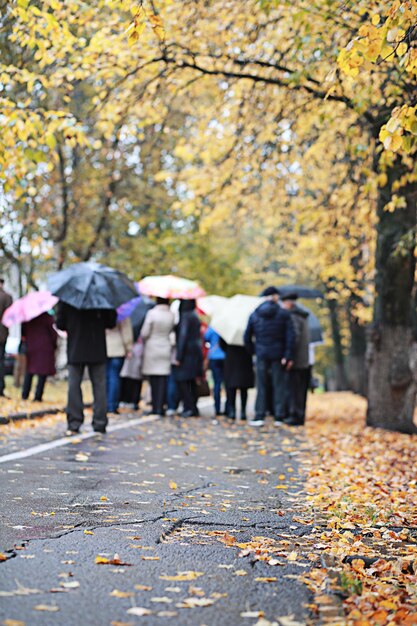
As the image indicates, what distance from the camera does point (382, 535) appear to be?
6.05 m

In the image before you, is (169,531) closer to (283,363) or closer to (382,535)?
(382,535)

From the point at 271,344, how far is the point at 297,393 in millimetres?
1200

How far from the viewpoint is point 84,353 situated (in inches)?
480

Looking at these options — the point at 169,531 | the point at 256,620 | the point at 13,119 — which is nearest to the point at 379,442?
the point at 13,119

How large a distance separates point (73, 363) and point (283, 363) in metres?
4.51

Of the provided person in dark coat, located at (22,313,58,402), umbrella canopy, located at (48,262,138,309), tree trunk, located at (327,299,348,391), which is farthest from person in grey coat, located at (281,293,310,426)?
tree trunk, located at (327,299,348,391)

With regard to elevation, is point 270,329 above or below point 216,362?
above

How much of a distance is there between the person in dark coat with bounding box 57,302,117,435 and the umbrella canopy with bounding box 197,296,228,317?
531cm

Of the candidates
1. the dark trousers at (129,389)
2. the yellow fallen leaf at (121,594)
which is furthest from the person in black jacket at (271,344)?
the yellow fallen leaf at (121,594)

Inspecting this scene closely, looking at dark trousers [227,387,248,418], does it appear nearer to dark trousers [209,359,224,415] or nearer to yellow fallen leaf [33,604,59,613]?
dark trousers [209,359,224,415]

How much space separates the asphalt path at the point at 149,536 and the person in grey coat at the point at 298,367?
5266 millimetres

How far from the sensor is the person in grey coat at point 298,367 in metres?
16.1

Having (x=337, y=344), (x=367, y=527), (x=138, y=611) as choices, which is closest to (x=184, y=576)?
(x=138, y=611)

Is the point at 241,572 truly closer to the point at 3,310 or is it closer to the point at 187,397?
the point at 187,397
